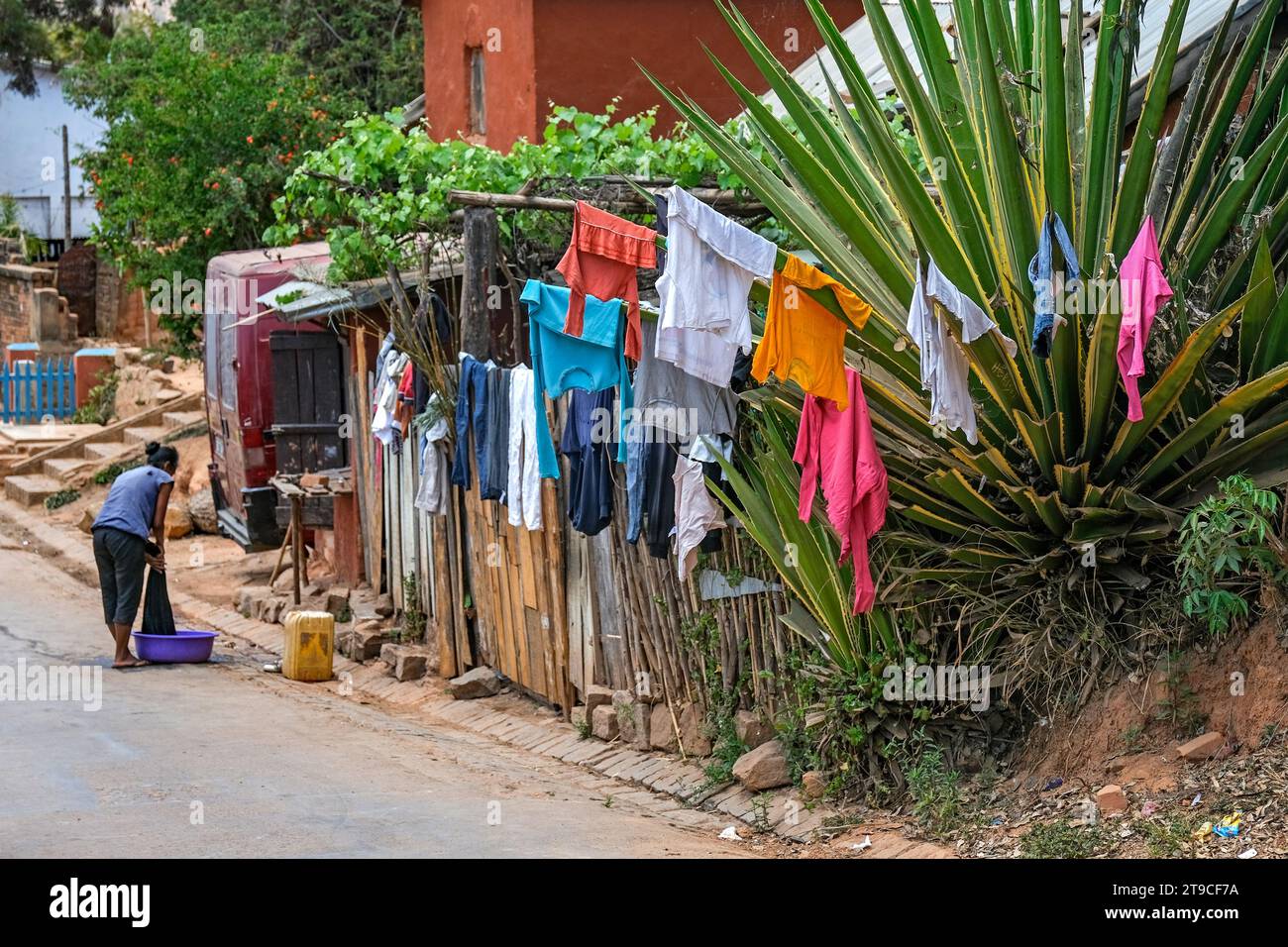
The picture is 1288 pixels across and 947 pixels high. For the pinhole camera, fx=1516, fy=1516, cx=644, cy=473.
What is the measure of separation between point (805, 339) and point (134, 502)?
21.9 ft

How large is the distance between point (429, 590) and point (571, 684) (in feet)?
8.52

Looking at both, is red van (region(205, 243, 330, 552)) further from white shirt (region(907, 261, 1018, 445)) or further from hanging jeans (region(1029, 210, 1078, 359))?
hanging jeans (region(1029, 210, 1078, 359))

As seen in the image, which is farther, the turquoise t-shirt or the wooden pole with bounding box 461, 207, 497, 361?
the wooden pole with bounding box 461, 207, 497, 361

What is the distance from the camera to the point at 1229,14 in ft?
21.9

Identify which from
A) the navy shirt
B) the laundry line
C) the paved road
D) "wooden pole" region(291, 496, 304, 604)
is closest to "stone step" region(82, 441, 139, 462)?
"wooden pole" region(291, 496, 304, 604)

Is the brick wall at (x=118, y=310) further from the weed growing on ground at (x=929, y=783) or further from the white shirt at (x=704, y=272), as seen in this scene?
the weed growing on ground at (x=929, y=783)

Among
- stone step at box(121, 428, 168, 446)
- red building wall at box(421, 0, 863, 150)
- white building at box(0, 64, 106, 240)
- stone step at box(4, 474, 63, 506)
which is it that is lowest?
stone step at box(4, 474, 63, 506)

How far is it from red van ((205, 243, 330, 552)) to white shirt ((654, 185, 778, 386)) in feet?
26.0

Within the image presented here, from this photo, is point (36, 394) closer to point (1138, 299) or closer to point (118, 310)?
point (118, 310)

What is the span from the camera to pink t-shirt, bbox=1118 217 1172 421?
621 cm

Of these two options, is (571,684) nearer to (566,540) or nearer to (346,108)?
(566,540)

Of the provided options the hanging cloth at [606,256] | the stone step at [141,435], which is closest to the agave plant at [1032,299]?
the hanging cloth at [606,256]

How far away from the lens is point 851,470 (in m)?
6.91

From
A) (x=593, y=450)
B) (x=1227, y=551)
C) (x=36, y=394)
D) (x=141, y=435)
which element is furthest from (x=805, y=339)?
(x=36, y=394)
